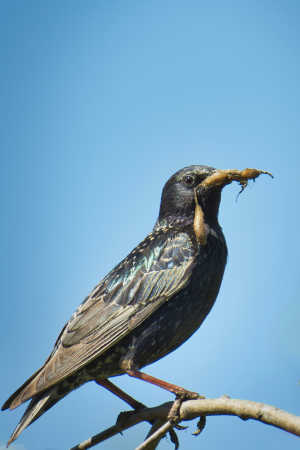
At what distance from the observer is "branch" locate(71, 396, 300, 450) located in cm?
300

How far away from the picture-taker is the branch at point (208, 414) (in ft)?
9.84

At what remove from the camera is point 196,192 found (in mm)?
5332

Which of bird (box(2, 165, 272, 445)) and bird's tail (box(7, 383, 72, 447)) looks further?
bird (box(2, 165, 272, 445))

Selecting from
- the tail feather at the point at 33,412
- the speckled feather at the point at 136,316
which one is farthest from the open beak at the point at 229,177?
the tail feather at the point at 33,412

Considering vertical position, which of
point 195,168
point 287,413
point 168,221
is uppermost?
point 195,168

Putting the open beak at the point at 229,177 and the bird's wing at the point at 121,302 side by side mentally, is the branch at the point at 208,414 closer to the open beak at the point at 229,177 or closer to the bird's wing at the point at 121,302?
the bird's wing at the point at 121,302

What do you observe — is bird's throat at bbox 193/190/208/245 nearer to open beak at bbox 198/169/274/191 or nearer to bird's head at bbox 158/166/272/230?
bird's head at bbox 158/166/272/230

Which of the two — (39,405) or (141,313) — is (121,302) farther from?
(39,405)

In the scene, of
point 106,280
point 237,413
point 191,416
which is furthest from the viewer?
point 106,280

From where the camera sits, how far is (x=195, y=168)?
538cm

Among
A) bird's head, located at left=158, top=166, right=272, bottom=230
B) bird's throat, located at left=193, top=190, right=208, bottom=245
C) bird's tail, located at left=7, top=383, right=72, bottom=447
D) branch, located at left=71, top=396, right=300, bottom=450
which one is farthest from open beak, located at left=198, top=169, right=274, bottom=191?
bird's tail, located at left=7, top=383, right=72, bottom=447

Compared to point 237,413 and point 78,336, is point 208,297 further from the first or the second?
point 237,413

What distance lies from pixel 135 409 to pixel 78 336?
28.6 inches

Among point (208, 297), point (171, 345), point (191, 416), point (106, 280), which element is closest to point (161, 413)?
point (191, 416)
